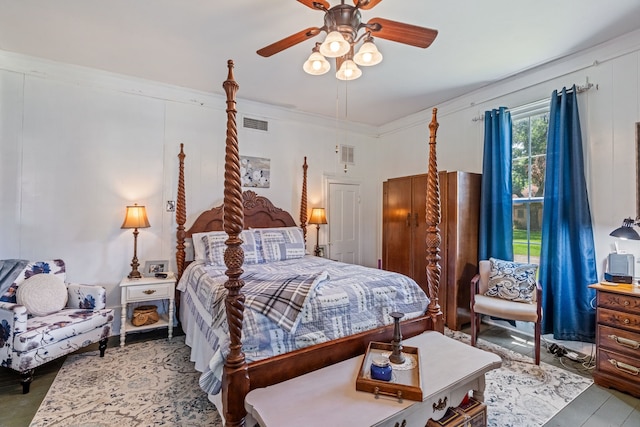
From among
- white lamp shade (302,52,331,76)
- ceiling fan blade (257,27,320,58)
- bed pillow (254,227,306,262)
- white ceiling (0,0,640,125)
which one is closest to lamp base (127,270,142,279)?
bed pillow (254,227,306,262)

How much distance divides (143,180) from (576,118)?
4.68 m

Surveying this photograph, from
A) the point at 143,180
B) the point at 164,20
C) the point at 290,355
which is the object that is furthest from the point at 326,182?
the point at 290,355

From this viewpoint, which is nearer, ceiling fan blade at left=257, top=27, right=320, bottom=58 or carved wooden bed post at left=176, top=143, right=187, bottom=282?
ceiling fan blade at left=257, top=27, right=320, bottom=58

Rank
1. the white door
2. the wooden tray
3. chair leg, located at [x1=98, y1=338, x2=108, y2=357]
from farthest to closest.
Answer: the white door, chair leg, located at [x1=98, y1=338, x2=108, y2=357], the wooden tray

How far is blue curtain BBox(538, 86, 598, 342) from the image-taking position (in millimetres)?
2904

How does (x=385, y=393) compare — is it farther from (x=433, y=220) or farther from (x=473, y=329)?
(x=473, y=329)

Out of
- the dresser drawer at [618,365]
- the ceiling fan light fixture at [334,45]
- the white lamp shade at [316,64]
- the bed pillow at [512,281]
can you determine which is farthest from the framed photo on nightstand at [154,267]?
the dresser drawer at [618,365]

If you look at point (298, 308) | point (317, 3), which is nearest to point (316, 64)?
point (317, 3)

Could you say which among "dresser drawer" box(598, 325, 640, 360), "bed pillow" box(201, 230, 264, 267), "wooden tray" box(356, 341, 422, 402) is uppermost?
"bed pillow" box(201, 230, 264, 267)

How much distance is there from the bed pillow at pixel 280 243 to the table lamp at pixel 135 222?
1.25 metres

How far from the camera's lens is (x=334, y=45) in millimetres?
1899

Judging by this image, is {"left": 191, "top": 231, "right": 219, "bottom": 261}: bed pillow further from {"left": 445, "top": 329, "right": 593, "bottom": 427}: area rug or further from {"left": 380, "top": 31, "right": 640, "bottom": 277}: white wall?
{"left": 380, "top": 31, "right": 640, "bottom": 277}: white wall

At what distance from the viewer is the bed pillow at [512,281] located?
311 cm

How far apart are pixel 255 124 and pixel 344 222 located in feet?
6.87
